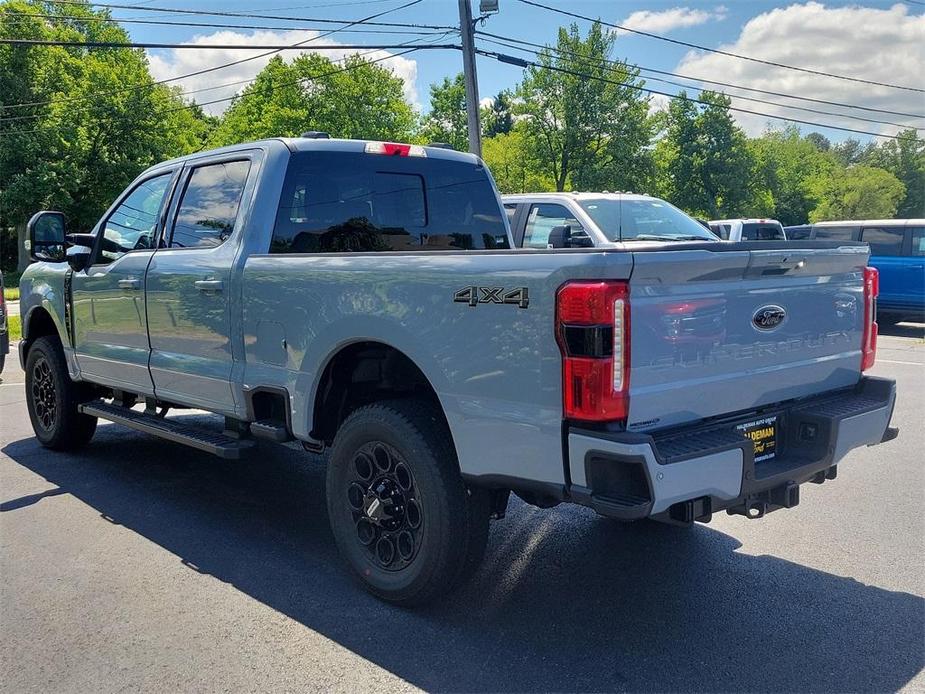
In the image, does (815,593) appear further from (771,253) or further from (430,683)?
(430,683)

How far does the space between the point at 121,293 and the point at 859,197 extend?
233 feet

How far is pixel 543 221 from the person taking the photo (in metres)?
9.34

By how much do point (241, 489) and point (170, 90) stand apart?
4442 cm

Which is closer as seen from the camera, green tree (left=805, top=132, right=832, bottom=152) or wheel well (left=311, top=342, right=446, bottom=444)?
wheel well (left=311, top=342, right=446, bottom=444)

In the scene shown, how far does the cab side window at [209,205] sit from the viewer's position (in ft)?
15.3

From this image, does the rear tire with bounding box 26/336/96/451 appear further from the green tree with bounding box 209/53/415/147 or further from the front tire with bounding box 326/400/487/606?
Result: the green tree with bounding box 209/53/415/147

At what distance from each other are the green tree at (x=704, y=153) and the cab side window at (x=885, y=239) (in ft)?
96.6

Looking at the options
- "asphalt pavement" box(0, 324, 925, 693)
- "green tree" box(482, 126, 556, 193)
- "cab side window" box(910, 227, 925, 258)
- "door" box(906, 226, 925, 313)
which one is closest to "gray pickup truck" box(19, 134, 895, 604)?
"asphalt pavement" box(0, 324, 925, 693)

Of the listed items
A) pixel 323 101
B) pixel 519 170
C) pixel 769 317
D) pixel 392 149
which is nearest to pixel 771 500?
pixel 769 317

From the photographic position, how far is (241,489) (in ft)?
18.2

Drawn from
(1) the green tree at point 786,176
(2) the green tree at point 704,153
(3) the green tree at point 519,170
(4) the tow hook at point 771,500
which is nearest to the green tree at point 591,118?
(3) the green tree at point 519,170

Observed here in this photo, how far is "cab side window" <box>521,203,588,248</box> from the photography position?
9128 millimetres

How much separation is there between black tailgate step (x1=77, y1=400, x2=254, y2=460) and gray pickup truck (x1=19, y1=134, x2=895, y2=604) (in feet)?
0.08

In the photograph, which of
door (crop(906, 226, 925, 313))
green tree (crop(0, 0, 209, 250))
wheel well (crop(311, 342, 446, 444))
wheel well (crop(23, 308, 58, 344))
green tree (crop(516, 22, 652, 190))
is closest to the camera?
wheel well (crop(311, 342, 446, 444))
